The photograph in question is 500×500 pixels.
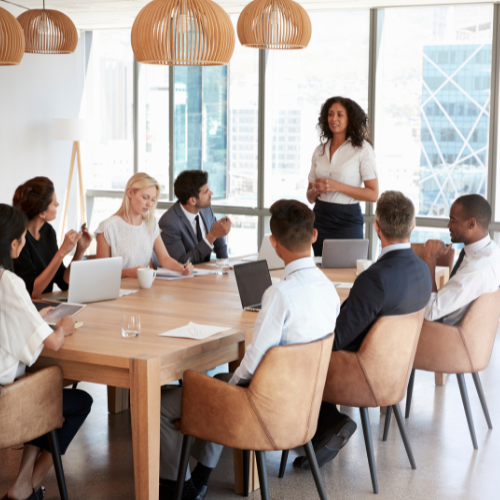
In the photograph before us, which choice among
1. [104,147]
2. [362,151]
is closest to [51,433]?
[362,151]

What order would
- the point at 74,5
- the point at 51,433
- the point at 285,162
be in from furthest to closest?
the point at 285,162
the point at 74,5
the point at 51,433

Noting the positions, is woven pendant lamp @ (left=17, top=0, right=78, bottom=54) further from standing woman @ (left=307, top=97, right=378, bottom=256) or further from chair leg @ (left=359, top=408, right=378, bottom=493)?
chair leg @ (left=359, top=408, right=378, bottom=493)

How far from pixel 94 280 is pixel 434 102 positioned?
15.7ft

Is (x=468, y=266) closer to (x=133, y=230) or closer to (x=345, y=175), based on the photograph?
(x=345, y=175)

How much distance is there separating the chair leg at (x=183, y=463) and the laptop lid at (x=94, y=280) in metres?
1.05

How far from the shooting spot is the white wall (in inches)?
288

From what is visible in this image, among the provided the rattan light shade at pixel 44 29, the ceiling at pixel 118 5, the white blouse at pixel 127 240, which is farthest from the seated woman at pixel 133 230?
the ceiling at pixel 118 5

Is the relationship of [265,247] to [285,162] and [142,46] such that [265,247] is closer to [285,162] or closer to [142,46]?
[142,46]

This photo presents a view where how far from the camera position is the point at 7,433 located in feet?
7.81

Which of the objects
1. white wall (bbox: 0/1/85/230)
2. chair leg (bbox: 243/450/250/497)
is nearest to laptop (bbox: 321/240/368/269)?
chair leg (bbox: 243/450/250/497)

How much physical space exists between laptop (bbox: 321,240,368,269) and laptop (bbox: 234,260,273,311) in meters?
1.29

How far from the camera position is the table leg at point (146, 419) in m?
2.34

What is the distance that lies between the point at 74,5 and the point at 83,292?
4.68 meters

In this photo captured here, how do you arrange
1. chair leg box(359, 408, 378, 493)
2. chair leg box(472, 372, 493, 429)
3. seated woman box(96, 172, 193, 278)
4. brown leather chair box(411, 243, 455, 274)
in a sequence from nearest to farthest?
1. chair leg box(359, 408, 378, 493)
2. chair leg box(472, 372, 493, 429)
3. seated woman box(96, 172, 193, 278)
4. brown leather chair box(411, 243, 455, 274)
